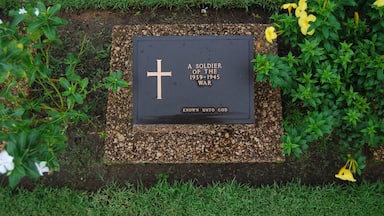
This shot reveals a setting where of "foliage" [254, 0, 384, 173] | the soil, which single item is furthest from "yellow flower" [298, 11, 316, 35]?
the soil

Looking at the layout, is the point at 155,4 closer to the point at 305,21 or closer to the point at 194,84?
the point at 194,84

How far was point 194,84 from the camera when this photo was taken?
3.08 metres

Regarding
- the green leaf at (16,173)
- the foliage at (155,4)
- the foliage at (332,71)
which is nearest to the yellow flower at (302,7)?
the foliage at (332,71)

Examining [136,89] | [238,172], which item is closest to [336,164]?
[238,172]

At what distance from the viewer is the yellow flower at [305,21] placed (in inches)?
109

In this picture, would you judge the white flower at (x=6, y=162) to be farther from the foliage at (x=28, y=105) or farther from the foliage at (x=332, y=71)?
the foliage at (x=332, y=71)

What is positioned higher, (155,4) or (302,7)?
(155,4)

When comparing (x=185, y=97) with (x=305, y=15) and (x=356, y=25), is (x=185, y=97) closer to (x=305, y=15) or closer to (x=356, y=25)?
(x=305, y=15)

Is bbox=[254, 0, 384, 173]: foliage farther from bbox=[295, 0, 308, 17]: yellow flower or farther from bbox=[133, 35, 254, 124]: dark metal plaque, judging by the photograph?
bbox=[133, 35, 254, 124]: dark metal plaque

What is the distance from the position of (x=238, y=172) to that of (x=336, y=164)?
2.50 feet

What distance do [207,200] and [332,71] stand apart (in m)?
1.32

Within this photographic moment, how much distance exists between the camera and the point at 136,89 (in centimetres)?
308

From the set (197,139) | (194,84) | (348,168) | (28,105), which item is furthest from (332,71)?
(28,105)

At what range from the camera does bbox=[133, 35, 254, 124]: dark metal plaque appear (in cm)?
307
